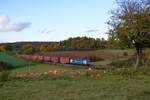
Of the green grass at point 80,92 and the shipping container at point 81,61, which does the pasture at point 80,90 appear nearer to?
the green grass at point 80,92

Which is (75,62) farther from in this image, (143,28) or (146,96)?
(146,96)

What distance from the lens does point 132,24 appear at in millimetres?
13703

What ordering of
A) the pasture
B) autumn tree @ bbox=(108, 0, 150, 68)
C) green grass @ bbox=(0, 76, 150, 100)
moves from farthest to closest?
1. autumn tree @ bbox=(108, 0, 150, 68)
2. the pasture
3. green grass @ bbox=(0, 76, 150, 100)

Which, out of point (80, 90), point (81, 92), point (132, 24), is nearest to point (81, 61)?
point (132, 24)

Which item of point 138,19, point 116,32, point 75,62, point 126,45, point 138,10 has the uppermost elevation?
point 138,10

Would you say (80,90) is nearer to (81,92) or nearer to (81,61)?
(81,92)

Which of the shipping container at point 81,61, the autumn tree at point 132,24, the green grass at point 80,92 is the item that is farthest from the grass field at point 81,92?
the shipping container at point 81,61

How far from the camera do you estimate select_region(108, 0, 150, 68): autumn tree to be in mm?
13367

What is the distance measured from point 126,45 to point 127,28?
1712 millimetres

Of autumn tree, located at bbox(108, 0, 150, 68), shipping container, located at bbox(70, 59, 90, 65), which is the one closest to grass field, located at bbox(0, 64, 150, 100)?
autumn tree, located at bbox(108, 0, 150, 68)

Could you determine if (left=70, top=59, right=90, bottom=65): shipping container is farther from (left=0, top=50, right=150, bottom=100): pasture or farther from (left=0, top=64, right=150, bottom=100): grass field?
(left=0, top=64, right=150, bottom=100): grass field

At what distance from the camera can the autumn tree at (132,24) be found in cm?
1337

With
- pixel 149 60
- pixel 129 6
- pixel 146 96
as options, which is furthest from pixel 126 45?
pixel 146 96

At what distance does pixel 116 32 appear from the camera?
1457 centimetres
